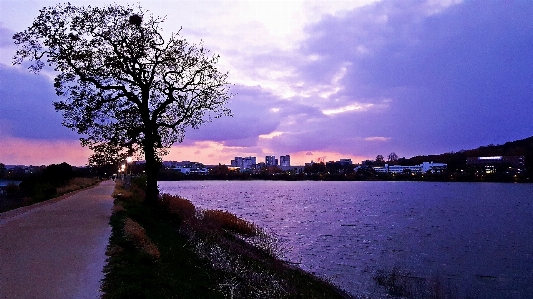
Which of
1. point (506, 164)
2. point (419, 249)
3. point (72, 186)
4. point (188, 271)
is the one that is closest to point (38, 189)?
point (72, 186)

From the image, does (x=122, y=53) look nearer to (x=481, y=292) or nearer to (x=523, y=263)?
(x=481, y=292)

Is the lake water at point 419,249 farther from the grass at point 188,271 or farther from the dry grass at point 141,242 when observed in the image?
the dry grass at point 141,242

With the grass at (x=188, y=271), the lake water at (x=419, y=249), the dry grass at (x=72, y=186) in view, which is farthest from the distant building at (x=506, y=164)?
the grass at (x=188, y=271)

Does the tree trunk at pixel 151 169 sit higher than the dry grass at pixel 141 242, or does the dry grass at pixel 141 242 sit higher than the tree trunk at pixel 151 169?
the tree trunk at pixel 151 169

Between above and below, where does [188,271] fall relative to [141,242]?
below

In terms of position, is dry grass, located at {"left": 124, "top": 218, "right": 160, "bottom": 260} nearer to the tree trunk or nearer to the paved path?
the paved path

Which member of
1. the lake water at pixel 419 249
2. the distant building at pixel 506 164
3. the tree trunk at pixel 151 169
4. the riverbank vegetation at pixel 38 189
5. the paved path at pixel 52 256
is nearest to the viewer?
the paved path at pixel 52 256

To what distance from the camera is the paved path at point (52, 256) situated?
31.6 ft

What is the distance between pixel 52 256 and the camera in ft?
42.6

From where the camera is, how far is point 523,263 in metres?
22.5

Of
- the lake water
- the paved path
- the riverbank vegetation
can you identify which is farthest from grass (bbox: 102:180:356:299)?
the riverbank vegetation

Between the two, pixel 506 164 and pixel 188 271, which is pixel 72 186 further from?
pixel 506 164

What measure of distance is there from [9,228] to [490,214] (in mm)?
44199

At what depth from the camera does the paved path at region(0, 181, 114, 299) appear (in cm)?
964
